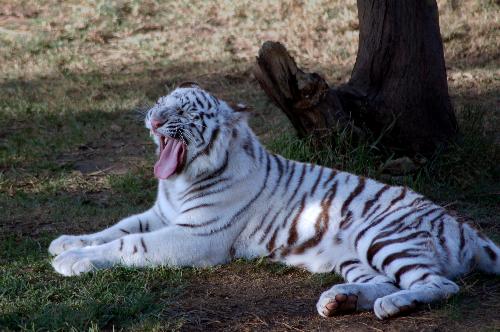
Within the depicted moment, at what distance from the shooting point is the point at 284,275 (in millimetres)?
4496

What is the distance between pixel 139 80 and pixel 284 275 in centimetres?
515

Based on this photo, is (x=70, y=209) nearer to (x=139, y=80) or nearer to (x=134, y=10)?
(x=139, y=80)

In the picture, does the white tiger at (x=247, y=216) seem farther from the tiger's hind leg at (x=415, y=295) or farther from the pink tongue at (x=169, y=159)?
the tiger's hind leg at (x=415, y=295)

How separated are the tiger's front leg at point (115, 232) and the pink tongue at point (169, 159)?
353 mm

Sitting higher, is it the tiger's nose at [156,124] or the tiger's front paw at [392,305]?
the tiger's nose at [156,124]

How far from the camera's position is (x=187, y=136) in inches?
182

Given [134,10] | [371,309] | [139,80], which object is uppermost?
[134,10]

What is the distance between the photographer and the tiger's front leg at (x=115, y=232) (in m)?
4.74

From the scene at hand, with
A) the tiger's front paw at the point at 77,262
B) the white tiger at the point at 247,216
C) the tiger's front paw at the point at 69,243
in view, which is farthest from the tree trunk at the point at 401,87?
the tiger's front paw at the point at 77,262

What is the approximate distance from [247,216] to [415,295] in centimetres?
123

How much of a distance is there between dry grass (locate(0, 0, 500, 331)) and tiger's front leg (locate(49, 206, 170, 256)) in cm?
16

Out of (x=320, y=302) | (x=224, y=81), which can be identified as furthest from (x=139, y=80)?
(x=320, y=302)

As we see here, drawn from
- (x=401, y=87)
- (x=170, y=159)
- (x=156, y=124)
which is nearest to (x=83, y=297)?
(x=170, y=159)

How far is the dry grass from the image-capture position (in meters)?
3.90
